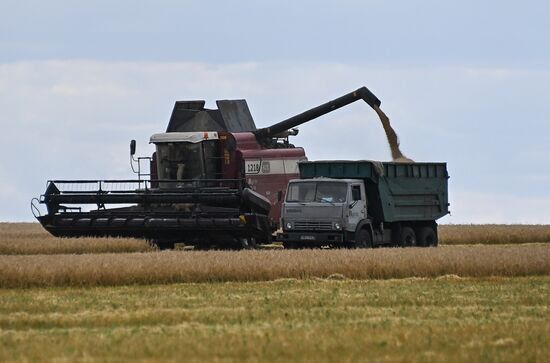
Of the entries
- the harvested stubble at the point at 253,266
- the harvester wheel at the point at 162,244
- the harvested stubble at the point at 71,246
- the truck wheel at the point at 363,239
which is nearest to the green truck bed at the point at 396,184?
the truck wheel at the point at 363,239

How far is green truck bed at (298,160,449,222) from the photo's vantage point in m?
36.2

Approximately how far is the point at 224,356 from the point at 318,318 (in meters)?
4.16

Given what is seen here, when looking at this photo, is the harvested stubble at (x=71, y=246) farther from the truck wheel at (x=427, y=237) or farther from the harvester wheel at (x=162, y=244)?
the truck wheel at (x=427, y=237)

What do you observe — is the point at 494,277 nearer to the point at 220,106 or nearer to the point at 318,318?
the point at 318,318

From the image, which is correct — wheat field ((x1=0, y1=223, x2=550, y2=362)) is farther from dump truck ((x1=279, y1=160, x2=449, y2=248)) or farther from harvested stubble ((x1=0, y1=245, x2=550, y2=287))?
dump truck ((x1=279, y1=160, x2=449, y2=248))

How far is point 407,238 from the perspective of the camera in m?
38.5

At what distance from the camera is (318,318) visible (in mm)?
18969

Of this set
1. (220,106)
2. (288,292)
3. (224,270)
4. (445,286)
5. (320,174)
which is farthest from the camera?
(220,106)

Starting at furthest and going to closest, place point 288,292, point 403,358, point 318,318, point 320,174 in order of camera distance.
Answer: point 320,174
point 288,292
point 318,318
point 403,358

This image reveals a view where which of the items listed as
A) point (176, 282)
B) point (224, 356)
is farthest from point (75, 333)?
point (176, 282)

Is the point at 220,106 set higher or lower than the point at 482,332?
higher

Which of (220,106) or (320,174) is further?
(220,106)

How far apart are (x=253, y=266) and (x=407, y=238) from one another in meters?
12.2

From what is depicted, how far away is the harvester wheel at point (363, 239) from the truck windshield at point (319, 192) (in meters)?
1.23
